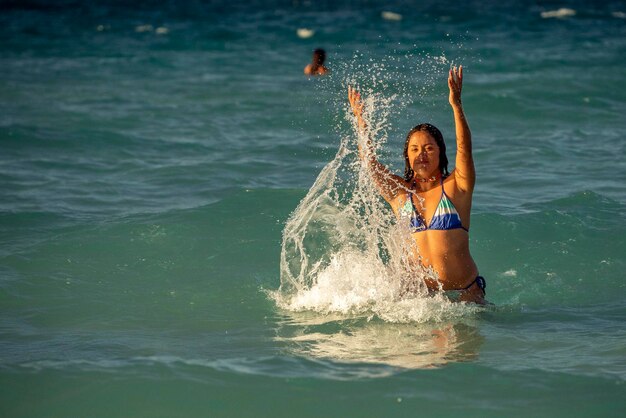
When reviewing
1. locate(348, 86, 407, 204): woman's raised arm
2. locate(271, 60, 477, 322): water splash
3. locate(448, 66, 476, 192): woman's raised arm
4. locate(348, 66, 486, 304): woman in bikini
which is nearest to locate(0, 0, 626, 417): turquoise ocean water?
locate(271, 60, 477, 322): water splash

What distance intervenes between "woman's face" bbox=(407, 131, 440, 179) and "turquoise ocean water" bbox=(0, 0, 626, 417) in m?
0.70

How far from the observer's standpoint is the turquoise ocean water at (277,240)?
18.7ft

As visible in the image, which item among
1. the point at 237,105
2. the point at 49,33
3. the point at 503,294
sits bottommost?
the point at 503,294

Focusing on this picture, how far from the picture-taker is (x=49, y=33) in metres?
24.8

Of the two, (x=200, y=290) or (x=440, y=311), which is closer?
(x=440, y=311)

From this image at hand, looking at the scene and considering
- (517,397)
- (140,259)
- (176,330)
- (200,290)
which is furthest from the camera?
(140,259)

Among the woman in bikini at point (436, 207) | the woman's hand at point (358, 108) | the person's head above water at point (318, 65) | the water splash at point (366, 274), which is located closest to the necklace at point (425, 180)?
the woman in bikini at point (436, 207)

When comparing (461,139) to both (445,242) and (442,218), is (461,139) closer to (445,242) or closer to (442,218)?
(442,218)

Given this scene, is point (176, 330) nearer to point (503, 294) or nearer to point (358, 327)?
point (358, 327)

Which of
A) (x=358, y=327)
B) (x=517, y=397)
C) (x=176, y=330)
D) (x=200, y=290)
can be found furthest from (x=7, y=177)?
(x=517, y=397)

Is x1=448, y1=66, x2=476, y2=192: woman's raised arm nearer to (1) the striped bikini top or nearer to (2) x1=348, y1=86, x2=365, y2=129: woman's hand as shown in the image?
(1) the striped bikini top

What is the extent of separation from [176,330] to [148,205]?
11.7ft

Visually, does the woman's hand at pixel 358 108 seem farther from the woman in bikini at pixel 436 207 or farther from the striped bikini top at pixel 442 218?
the striped bikini top at pixel 442 218

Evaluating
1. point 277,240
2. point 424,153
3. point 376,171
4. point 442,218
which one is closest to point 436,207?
point 442,218
